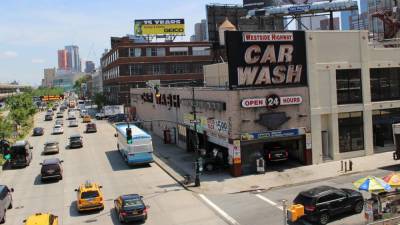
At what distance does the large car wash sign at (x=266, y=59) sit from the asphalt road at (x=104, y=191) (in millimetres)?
10575

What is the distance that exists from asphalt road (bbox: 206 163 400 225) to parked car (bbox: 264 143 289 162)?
550cm

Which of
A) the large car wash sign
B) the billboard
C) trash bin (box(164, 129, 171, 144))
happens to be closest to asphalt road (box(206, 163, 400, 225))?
the large car wash sign

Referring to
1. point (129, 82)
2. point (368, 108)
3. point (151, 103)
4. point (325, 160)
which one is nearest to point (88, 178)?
point (325, 160)

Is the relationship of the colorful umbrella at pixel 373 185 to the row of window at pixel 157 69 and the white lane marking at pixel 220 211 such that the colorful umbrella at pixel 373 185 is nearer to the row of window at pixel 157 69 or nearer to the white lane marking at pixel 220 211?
the white lane marking at pixel 220 211

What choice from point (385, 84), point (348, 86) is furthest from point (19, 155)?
point (385, 84)

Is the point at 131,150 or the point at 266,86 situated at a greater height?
the point at 266,86

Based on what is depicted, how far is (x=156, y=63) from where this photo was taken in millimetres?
103438

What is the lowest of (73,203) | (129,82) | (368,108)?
(73,203)

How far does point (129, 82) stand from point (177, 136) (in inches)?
1976

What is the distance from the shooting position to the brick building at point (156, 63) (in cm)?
10250

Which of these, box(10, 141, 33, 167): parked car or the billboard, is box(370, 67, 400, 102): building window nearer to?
box(10, 141, 33, 167): parked car

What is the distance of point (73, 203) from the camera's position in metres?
32.2

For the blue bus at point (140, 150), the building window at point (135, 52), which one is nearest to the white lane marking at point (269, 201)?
the blue bus at point (140, 150)

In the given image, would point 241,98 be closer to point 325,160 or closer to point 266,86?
point 266,86
